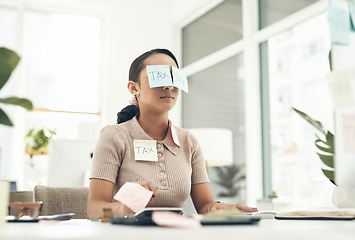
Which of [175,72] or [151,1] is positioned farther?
[151,1]

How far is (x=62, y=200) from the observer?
1.61 meters

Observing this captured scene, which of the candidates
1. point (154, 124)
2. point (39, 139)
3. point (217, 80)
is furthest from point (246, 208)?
point (39, 139)

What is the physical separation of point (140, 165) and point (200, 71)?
12.4 ft

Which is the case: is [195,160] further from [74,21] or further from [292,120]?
[74,21]

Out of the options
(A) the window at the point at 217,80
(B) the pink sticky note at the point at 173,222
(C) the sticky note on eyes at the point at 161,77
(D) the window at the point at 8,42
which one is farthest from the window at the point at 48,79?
(B) the pink sticky note at the point at 173,222

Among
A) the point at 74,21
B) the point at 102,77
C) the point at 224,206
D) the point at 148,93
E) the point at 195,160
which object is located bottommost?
the point at 224,206

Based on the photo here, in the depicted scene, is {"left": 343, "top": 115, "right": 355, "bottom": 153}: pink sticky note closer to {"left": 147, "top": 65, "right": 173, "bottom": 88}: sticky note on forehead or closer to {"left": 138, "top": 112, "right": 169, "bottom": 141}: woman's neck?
{"left": 147, "top": 65, "right": 173, "bottom": 88}: sticky note on forehead

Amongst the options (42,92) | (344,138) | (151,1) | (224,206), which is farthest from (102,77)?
(344,138)

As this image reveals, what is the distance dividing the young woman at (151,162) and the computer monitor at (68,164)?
123 cm

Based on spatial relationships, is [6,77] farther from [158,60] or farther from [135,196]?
[158,60]

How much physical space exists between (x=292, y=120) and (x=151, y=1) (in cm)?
299

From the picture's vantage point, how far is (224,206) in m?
1.25

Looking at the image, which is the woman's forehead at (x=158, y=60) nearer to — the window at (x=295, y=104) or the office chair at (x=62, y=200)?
the office chair at (x=62, y=200)

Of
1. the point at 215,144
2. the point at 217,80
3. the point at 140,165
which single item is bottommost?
the point at 140,165
